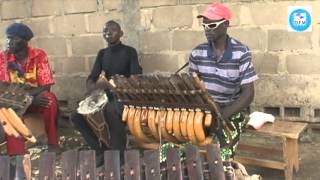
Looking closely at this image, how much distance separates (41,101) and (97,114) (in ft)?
2.24

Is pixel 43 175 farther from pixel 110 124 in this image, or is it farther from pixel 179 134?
pixel 110 124

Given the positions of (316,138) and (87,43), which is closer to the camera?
(316,138)

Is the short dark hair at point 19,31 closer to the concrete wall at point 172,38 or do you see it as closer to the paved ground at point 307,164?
the concrete wall at point 172,38

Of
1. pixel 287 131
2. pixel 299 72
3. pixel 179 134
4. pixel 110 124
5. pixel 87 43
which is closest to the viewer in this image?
pixel 179 134

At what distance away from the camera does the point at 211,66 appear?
4.58 meters

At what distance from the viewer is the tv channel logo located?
5520 millimetres

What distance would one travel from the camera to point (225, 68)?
4.51 metres

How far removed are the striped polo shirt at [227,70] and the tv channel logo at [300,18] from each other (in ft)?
4.04

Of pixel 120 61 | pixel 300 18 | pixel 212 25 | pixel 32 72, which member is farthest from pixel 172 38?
pixel 212 25

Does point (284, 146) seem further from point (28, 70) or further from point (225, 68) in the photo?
point (28, 70)

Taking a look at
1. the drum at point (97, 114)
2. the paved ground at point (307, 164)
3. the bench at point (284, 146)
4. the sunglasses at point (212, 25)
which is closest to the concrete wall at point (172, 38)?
the paved ground at point (307, 164)

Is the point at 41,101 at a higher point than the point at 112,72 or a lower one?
lower

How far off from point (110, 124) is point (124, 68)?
751mm

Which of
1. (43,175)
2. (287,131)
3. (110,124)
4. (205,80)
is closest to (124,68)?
(110,124)
